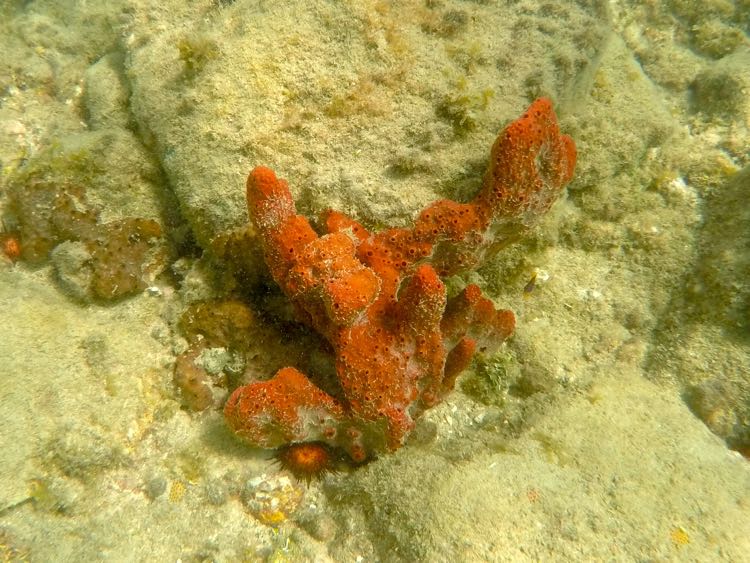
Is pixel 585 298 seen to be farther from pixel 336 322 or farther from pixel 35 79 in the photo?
pixel 35 79

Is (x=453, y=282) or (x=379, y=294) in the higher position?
(x=379, y=294)

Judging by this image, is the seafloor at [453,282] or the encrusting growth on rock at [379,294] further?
Answer: the seafloor at [453,282]

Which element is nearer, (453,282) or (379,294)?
(379,294)

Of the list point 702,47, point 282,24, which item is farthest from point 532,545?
point 702,47

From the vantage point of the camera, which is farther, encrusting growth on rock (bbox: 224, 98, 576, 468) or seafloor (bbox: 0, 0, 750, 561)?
seafloor (bbox: 0, 0, 750, 561)
